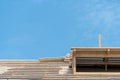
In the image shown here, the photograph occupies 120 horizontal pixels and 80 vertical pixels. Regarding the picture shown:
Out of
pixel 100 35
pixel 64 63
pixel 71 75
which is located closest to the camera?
pixel 71 75

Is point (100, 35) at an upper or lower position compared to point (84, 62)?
upper

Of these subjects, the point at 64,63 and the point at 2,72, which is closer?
the point at 2,72

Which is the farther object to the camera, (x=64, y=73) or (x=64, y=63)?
(x=64, y=63)

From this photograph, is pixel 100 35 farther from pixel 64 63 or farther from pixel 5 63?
pixel 5 63

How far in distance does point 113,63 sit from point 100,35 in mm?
4419

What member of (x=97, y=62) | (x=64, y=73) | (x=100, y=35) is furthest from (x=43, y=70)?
(x=100, y=35)

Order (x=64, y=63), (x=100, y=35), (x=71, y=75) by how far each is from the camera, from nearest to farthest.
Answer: (x=71, y=75) < (x=64, y=63) < (x=100, y=35)

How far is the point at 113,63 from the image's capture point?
22.2 metres

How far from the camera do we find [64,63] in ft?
80.8

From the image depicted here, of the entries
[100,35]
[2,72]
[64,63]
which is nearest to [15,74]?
[2,72]

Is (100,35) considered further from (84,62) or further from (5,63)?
(5,63)

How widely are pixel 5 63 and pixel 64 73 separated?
5628 millimetres

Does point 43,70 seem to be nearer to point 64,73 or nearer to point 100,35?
point 64,73

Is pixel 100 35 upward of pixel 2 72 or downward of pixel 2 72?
upward
